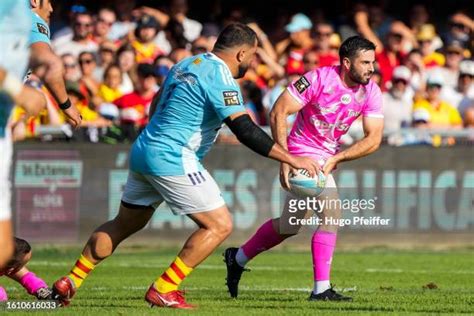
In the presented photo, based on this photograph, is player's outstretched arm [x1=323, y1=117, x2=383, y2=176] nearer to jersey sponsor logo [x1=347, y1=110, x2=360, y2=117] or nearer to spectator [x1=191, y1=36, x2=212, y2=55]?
jersey sponsor logo [x1=347, y1=110, x2=360, y2=117]

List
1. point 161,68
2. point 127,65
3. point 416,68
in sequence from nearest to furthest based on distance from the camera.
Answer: point 161,68
point 127,65
point 416,68

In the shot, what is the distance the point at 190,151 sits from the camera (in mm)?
10789

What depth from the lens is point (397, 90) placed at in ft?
67.3

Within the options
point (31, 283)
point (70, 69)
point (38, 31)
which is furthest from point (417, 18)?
point (38, 31)

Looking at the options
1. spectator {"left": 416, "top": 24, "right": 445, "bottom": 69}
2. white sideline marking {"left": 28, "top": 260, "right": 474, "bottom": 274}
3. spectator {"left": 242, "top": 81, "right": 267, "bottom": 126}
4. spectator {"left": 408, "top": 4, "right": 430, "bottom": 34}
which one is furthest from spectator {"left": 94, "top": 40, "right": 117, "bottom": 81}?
spectator {"left": 408, "top": 4, "right": 430, "bottom": 34}

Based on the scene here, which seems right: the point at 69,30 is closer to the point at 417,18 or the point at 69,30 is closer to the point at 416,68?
the point at 416,68

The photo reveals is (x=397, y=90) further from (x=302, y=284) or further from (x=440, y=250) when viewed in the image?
(x=302, y=284)

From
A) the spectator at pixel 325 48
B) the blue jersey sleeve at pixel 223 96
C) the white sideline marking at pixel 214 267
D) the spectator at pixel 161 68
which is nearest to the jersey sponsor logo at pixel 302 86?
the blue jersey sleeve at pixel 223 96

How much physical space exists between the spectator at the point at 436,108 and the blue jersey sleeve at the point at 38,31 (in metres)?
10.3

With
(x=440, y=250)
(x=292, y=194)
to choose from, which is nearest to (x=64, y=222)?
(x=440, y=250)

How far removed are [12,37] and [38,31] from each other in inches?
104

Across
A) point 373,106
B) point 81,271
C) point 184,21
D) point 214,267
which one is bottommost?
point 214,267

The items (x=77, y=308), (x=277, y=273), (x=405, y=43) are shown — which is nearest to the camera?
(x=77, y=308)

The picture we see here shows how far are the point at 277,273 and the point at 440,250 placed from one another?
4.50 m
